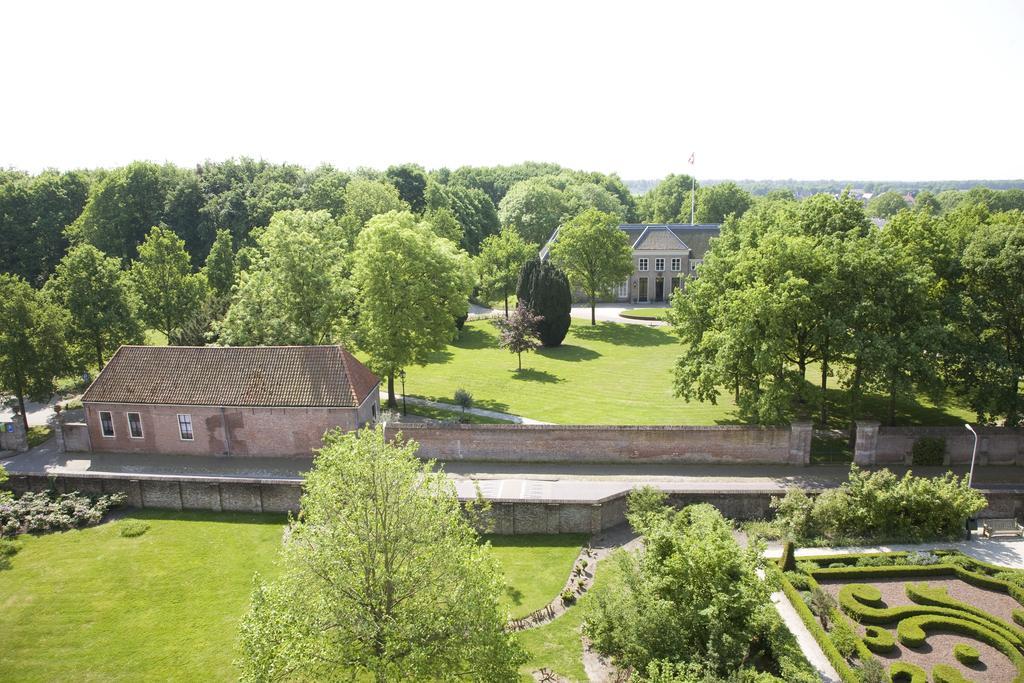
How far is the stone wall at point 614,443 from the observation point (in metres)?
32.4

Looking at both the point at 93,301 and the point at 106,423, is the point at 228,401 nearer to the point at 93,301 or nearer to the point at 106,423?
the point at 106,423

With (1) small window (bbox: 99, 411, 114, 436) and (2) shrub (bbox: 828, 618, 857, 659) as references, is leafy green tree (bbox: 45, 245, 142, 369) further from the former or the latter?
(2) shrub (bbox: 828, 618, 857, 659)

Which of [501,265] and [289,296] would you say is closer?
[289,296]

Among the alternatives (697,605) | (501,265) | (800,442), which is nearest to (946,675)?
(697,605)

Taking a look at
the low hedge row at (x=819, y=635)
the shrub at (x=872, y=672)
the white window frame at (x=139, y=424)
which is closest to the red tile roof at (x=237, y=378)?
the white window frame at (x=139, y=424)

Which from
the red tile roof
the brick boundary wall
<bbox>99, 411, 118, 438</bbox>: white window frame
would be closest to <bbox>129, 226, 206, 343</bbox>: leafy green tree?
the red tile roof

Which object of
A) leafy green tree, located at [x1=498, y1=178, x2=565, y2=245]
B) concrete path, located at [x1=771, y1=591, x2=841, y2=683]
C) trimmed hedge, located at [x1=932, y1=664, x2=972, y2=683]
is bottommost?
concrete path, located at [x1=771, y1=591, x2=841, y2=683]

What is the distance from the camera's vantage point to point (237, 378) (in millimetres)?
34500

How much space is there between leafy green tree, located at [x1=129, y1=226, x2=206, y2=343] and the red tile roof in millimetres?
11731

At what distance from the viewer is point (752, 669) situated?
54.7ft

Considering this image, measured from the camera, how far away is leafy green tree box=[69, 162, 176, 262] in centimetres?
6831

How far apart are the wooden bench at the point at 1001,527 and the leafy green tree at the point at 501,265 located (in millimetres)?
42905

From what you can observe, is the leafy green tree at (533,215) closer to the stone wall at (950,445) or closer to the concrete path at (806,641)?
the stone wall at (950,445)

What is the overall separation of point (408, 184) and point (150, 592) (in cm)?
7461
